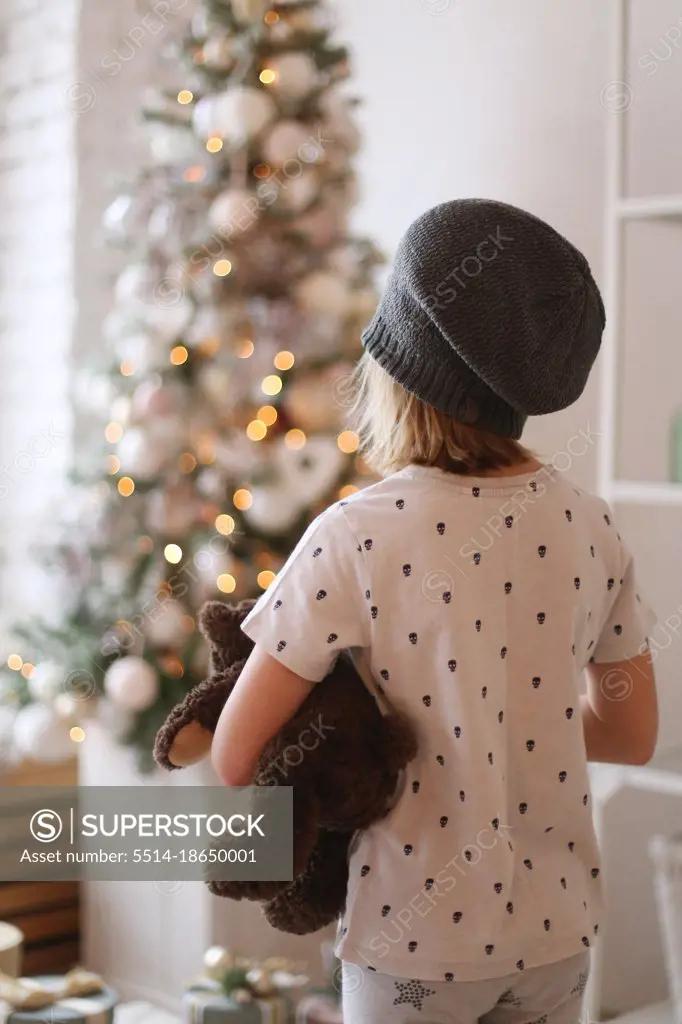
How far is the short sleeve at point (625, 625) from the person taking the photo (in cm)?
125

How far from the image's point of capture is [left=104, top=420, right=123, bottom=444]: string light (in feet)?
7.97

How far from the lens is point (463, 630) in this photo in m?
1.08

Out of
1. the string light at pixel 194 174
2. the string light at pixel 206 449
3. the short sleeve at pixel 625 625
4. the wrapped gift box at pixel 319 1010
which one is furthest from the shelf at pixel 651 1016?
the string light at pixel 194 174

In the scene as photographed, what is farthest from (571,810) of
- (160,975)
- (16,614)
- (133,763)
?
(16,614)

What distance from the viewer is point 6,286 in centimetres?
329

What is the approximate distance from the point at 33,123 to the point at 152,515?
1.41 m

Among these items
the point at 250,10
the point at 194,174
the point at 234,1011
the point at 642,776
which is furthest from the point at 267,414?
the point at 234,1011

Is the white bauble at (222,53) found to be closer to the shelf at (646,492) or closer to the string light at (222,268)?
the string light at (222,268)

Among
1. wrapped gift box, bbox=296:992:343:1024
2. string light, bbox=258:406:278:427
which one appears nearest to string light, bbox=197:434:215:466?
string light, bbox=258:406:278:427

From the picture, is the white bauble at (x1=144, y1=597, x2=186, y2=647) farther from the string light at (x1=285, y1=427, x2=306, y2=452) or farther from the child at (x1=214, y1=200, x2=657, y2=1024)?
the child at (x1=214, y1=200, x2=657, y2=1024)

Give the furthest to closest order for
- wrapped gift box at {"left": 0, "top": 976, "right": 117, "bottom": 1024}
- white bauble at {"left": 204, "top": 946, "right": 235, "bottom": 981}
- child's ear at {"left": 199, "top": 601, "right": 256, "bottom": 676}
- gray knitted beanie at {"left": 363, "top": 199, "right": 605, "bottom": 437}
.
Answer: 1. white bauble at {"left": 204, "top": 946, "right": 235, "bottom": 981}
2. wrapped gift box at {"left": 0, "top": 976, "right": 117, "bottom": 1024}
3. child's ear at {"left": 199, "top": 601, "right": 256, "bottom": 676}
4. gray knitted beanie at {"left": 363, "top": 199, "right": 605, "bottom": 437}

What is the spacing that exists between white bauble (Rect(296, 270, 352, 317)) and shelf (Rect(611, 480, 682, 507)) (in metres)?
0.66

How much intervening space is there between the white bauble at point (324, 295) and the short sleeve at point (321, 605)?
1294 millimetres

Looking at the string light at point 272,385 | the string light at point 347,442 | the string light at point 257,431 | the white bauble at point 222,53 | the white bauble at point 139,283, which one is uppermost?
the white bauble at point 222,53
